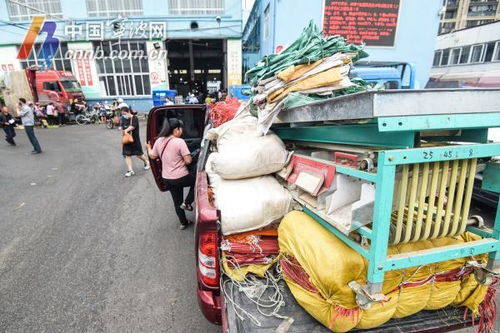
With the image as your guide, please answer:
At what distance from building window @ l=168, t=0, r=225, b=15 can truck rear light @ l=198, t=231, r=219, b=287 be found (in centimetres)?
1825

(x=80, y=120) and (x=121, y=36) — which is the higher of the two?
(x=121, y=36)

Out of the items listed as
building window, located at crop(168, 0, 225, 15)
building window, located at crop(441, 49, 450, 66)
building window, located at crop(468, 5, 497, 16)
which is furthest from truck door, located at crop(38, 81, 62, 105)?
building window, located at crop(468, 5, 497, 16)

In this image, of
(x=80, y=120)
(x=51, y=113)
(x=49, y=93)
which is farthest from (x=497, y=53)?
(x=49, y=93)

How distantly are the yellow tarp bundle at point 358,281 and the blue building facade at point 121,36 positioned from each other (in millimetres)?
17378

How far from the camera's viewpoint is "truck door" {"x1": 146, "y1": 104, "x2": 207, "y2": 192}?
407cm

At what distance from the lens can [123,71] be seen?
18719mm

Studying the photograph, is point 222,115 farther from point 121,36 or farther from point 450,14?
point 450,14

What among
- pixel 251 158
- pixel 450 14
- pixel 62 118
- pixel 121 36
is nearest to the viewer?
pixel 251 158

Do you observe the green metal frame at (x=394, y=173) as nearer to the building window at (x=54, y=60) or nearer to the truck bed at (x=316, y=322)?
the truck bed at (x=316, y=322)

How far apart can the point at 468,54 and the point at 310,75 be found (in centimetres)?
2636

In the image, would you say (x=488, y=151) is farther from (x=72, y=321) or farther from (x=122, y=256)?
(x=122, y=256)

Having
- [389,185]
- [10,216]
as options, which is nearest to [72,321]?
[389,185]

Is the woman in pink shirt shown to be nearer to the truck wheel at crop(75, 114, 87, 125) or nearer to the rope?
the rope

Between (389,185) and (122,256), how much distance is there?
3191 mm
